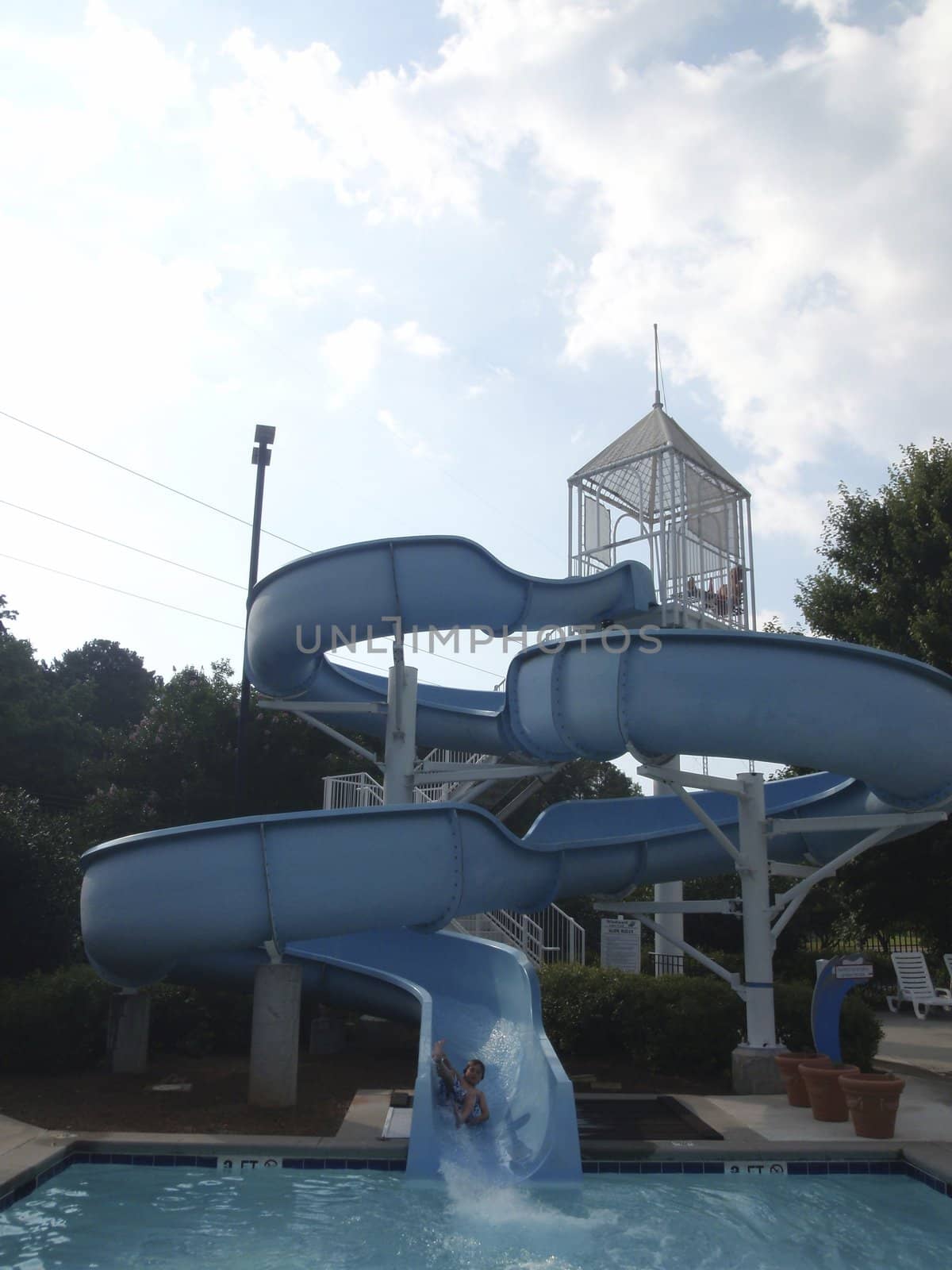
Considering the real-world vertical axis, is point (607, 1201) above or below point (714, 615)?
below

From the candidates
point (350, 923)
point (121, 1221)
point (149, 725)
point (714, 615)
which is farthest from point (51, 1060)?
point (149, 725)

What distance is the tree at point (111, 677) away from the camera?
5597cm

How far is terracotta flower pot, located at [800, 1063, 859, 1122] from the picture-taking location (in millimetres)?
9602

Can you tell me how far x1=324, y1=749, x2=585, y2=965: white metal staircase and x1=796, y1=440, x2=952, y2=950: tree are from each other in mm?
4855

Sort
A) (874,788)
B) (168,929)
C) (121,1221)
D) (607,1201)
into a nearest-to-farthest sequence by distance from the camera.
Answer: (121,1221) < (607,1201) < (168,929) < (874,788)

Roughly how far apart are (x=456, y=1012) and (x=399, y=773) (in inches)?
132

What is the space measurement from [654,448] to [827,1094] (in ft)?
30.3

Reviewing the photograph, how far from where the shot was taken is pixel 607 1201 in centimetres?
759

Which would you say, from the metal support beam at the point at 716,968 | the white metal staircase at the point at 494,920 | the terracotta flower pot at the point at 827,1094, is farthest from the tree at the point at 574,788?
the terracotta flower pot at the point at 827,1094

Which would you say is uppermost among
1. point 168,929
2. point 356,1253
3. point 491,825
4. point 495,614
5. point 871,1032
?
point 495,614

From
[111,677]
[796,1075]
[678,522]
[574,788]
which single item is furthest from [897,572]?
[111,677]

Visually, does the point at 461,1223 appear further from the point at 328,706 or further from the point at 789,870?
the point at 328,706

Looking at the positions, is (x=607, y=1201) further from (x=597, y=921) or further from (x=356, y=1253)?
(x=597, y=921)

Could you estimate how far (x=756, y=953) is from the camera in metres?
11.7
